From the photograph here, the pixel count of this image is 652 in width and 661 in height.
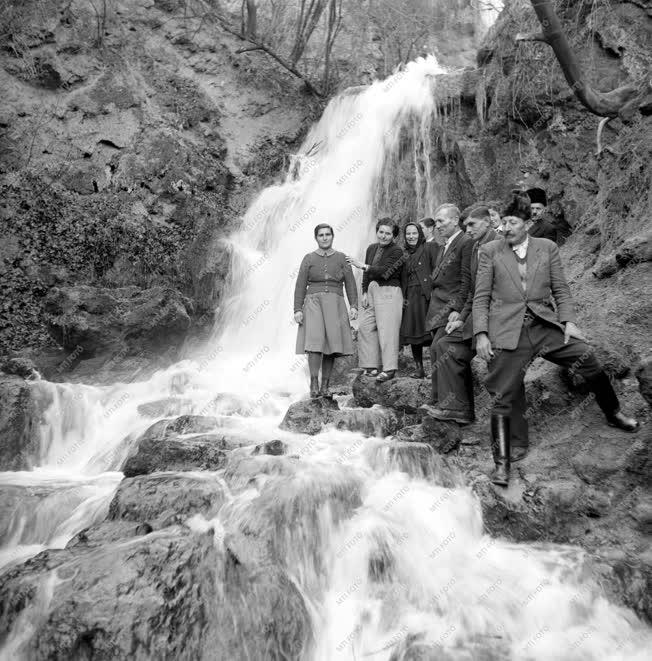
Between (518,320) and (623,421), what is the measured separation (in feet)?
3.64

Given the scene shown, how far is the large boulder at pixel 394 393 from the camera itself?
6344 millimetres

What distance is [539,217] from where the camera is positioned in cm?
712

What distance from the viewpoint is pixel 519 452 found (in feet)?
16.2

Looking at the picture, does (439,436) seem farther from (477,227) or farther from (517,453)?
(477,227)

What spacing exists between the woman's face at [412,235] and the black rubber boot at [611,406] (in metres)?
3.04

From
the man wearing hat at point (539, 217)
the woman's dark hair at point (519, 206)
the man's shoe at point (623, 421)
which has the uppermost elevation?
the man wearing hat at point (539, 217)

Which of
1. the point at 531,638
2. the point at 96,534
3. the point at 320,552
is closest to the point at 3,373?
the point at 96,534

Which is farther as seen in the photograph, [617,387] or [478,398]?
[478,398]

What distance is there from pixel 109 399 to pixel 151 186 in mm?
6011

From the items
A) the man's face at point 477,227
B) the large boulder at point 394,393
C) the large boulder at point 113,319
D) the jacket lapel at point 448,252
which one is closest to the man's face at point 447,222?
the jacket lapel at point 448,252

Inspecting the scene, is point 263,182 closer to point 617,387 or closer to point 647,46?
point 647,46

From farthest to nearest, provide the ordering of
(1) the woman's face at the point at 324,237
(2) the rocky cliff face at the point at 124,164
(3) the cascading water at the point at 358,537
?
(2) the rocky cliff face at the point at 124,164 < (1) the woman's face at the point at 324,237 < (3) the cascading water at the point at 358,537

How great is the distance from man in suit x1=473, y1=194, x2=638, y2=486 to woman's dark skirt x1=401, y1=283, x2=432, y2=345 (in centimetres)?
204

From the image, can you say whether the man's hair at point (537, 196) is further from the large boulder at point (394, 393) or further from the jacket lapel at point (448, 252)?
the large boulder at point (394, 393)
